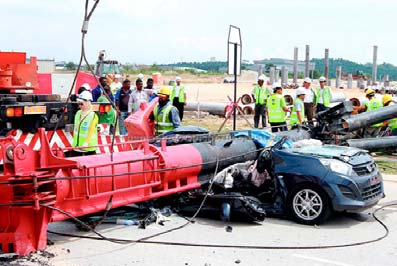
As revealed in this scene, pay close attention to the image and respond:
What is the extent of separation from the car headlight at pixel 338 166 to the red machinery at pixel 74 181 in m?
1.67

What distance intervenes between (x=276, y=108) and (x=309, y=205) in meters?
6.84

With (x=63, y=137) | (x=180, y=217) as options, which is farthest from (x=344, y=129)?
(x=63, y=137)

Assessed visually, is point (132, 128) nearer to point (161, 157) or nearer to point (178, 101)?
point (161, 157)

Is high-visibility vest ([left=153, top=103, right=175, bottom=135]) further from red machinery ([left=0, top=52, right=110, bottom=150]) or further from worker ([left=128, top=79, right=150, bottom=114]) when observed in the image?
worker ([left=128, top=79, right=150, bottom=114])

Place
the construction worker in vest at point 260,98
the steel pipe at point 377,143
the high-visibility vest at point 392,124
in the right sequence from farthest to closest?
the construction worker in vest at point 260,98 < the high-visibility vest at point 392,124 < the steel pipe at point 377,143

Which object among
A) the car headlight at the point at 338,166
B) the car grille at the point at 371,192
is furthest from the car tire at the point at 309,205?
the car grille at the point at 371,192

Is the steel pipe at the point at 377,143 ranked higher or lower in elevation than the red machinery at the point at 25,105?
lower

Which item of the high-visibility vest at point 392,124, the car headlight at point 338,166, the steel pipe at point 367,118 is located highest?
the steel pipe at point 367,118

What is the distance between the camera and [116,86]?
17984 mm

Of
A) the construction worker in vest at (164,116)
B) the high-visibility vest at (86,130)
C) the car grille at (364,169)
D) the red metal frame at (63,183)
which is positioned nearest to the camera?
the red metal frame at (63,183)

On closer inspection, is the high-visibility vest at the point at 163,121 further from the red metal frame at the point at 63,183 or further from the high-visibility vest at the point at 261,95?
the high-visibility vest at the point at 261,95

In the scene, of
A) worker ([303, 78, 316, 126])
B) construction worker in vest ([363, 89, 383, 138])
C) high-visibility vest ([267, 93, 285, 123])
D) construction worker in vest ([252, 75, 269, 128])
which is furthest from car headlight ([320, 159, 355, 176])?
construction worker in vest ([252, 75, 269, 128])

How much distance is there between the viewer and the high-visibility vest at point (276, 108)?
14.6 metres

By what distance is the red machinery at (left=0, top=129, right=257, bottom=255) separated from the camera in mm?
6191
